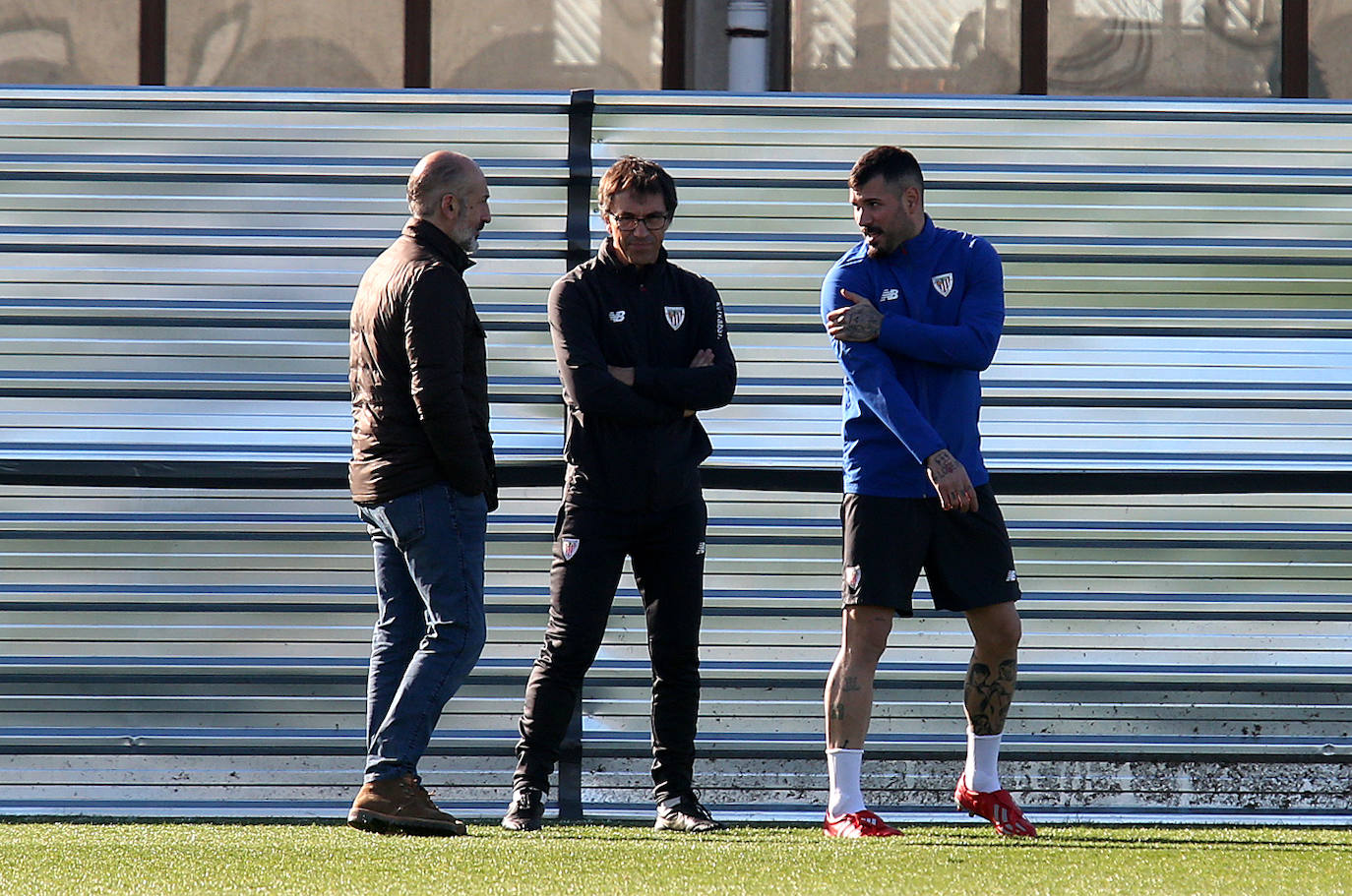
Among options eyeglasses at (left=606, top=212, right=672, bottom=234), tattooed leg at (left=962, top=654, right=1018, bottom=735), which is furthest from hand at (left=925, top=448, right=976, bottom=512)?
eyeglasses at (left=606, top=212, right=672, bottom=234)

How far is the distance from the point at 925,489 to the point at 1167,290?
1634 millimetres

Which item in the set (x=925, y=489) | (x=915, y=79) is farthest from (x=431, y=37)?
(x=925, y=489)

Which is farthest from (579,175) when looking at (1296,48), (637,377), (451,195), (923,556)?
(1296,48)

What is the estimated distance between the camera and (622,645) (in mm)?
5109

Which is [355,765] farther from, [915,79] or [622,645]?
[915,79]

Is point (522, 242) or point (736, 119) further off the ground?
point (736, 119)

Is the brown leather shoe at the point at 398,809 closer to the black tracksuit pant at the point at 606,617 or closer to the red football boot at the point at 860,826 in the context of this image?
the black tracksuit pant at the point at 606,617

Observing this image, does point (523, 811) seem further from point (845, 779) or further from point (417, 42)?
point (417, 42)

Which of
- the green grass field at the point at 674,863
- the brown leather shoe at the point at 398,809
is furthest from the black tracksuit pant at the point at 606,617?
the brown leather shoe at the point at 398,809

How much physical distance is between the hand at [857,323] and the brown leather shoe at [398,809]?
5.40 feet

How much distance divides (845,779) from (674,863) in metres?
0.60

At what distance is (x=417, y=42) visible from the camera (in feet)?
23.8

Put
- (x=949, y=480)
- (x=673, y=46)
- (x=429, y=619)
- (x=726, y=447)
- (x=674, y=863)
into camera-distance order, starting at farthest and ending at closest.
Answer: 1. (x=673, y=46)
2. (x=726, y=447)
3. (x=429, y=619)
4. (x=949, y=480)
5. (x=674, y=863)

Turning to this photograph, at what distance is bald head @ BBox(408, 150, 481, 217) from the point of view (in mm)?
4195
